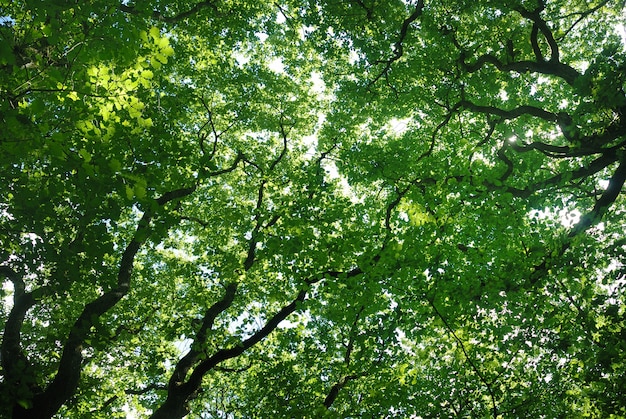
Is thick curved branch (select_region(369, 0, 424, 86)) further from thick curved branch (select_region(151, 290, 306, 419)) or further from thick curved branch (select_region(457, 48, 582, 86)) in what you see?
thick curved branch (select_region(151, 290, 306, 419))

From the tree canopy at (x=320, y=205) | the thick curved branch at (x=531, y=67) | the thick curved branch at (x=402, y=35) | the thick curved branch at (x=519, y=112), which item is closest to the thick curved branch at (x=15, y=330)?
the tree canopy at (x=320, y=205)

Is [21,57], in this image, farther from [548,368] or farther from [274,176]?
[548,368]

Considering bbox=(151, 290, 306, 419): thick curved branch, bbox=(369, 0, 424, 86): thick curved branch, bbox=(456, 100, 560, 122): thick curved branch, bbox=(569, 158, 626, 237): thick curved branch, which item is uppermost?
bbox=(369, 0, 424, 86): thick curved branch

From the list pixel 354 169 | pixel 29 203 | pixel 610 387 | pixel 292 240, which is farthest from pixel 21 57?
pixel 610 387

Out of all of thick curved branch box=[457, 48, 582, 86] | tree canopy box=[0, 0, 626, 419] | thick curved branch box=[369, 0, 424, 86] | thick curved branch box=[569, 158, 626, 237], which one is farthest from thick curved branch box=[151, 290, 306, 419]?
thick curved branch box=[457, 48, 582, 86]

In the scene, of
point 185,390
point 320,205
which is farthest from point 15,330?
point 320,205

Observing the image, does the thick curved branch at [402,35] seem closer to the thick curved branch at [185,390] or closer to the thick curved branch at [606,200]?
the thick curved branch at [606,200]

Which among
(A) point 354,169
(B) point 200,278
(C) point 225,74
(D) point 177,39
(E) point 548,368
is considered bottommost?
(E) point 548,368

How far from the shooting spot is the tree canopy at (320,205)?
4.72 m

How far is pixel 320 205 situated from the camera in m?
9.95

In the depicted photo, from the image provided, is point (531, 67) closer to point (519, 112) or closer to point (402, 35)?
point (519, 112)

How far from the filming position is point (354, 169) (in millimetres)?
13219

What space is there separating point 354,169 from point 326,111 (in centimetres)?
311

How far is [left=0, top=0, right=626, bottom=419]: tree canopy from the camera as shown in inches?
186
